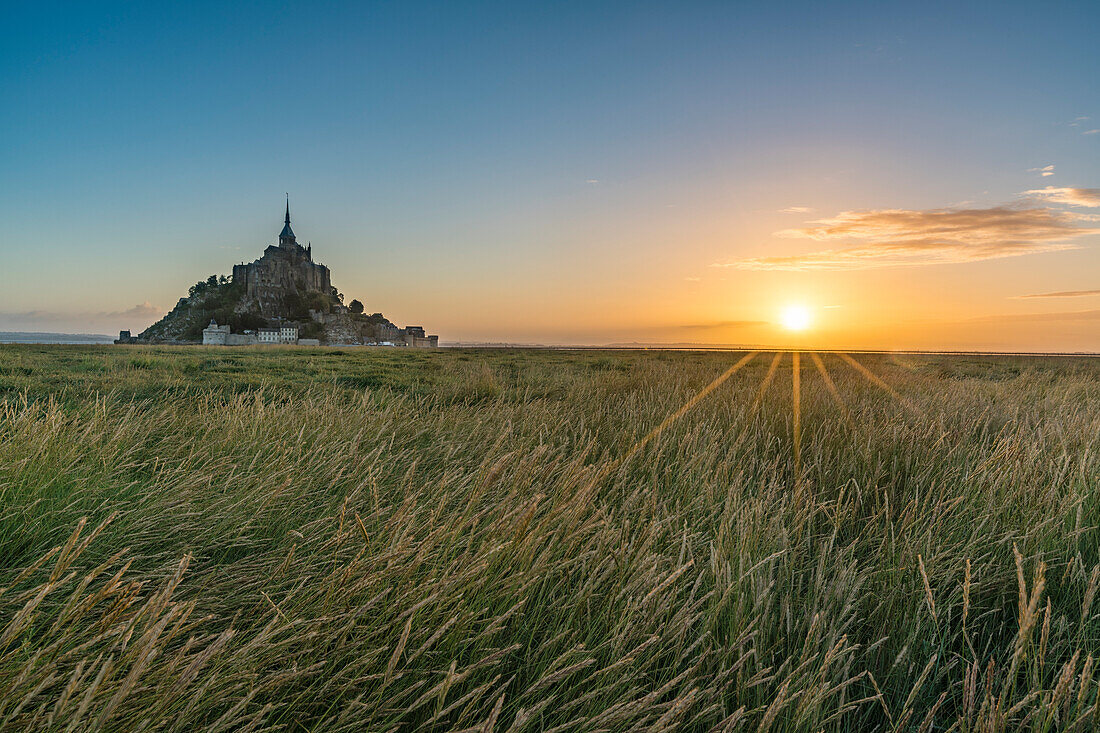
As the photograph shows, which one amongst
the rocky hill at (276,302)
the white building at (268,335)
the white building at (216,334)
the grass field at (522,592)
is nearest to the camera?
the grass field at (522,592)

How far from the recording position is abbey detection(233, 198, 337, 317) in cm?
13112

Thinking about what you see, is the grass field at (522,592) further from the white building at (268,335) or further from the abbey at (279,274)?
the abbey at (279,274)

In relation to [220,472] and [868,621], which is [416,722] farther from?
[220,472]

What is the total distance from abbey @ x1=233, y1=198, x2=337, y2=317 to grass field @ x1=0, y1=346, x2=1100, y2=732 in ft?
464

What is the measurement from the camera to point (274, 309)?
130 metres

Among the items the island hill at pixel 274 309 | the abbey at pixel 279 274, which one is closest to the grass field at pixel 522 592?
the island hill at pixel 274 309

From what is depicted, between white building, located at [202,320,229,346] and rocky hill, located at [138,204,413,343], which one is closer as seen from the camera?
white building, located at [202,320,229,346]

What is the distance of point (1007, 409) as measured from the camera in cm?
647

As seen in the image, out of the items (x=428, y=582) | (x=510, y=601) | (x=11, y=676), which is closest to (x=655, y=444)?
(x=510, y=601)

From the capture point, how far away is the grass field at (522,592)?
4.37ft

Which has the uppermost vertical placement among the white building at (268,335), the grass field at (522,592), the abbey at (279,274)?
the abbey at (279,274)

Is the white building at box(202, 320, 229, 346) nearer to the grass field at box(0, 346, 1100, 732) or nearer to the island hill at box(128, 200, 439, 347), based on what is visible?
the island hill at box(128, 200, 439, 347)

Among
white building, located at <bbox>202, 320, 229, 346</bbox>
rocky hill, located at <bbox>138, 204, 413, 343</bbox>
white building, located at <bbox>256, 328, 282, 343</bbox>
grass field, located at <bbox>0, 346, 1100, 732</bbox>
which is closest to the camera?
grass field, located at <bbox>0, 346, 1100, 732</bbox>

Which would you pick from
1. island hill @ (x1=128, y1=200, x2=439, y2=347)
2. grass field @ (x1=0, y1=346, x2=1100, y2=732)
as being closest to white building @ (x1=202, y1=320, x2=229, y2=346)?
island hill @ (x1=128, y1=200, x2=439, y2=347)
